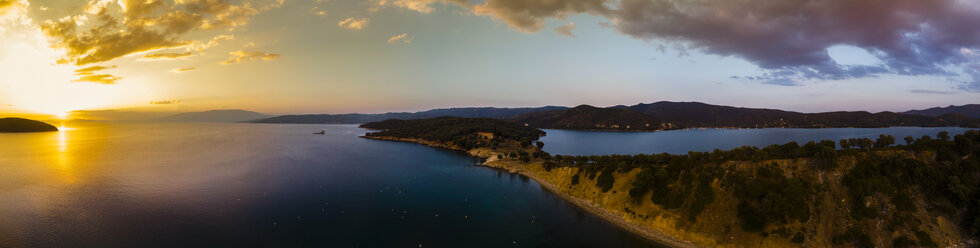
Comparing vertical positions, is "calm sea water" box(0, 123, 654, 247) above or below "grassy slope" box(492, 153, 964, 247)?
below

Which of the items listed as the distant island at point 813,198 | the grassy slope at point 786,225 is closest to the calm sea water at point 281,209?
the grassy slope at point 786,225

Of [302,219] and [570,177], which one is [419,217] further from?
[570,177]

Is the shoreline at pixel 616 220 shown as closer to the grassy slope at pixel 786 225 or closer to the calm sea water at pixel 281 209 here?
the grassy slope at pixel 786 225

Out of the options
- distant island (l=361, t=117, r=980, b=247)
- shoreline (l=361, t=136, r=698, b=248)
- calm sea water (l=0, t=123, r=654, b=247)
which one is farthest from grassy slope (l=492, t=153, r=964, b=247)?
calm sea water (l=0, t=123, r=654, b=247)

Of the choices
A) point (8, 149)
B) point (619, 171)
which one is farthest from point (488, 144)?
point (8, 149)

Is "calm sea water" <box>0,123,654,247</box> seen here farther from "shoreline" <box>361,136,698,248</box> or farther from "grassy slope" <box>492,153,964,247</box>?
"grassy slope" <box>492,153,964,247</box>

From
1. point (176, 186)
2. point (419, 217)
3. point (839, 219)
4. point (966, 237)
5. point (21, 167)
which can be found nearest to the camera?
point (966, 237)
